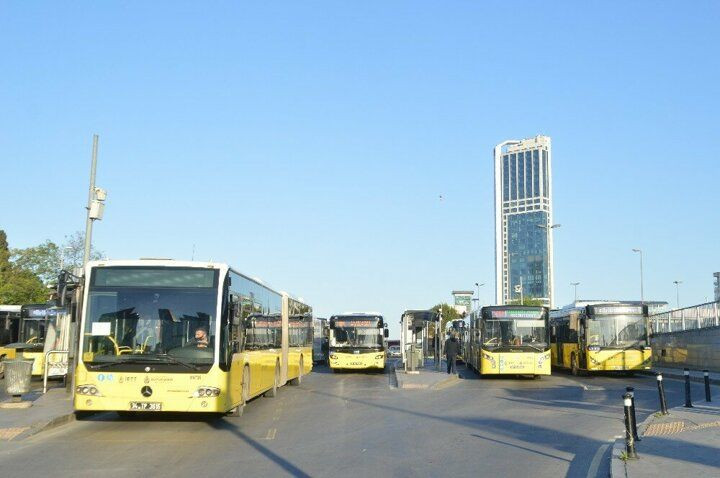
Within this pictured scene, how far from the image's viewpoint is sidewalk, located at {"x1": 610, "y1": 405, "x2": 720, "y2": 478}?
9852mm

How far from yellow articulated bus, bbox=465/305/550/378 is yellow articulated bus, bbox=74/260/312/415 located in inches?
679

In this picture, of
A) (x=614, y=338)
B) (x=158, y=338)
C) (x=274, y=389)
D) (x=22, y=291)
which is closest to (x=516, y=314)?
(x=614, y=338)

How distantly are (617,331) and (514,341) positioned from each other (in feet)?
17.8

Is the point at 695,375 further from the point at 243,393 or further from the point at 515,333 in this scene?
the point at 243,393

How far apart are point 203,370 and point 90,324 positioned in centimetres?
224

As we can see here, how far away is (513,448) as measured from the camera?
41.5 ft

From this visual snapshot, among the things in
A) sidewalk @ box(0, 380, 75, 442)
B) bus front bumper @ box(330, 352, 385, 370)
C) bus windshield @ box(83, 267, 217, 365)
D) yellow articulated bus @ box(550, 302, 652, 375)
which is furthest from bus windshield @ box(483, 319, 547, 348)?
bus windshield @ box(83, 267, 217, 365)

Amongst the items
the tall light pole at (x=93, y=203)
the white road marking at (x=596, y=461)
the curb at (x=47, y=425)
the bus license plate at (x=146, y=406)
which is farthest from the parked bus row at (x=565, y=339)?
the bus license plate at (x=146, y=406)

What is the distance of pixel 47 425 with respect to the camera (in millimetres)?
14266

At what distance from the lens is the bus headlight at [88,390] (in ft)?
46.3

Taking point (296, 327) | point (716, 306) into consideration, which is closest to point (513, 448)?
point (296, 327)

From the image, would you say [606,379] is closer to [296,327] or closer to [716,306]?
[716,306]

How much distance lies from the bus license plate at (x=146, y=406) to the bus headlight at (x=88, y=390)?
2.12 feet

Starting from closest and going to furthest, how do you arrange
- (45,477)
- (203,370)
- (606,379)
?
1. (45,477)
2. (203,370)
3. (606,379)
